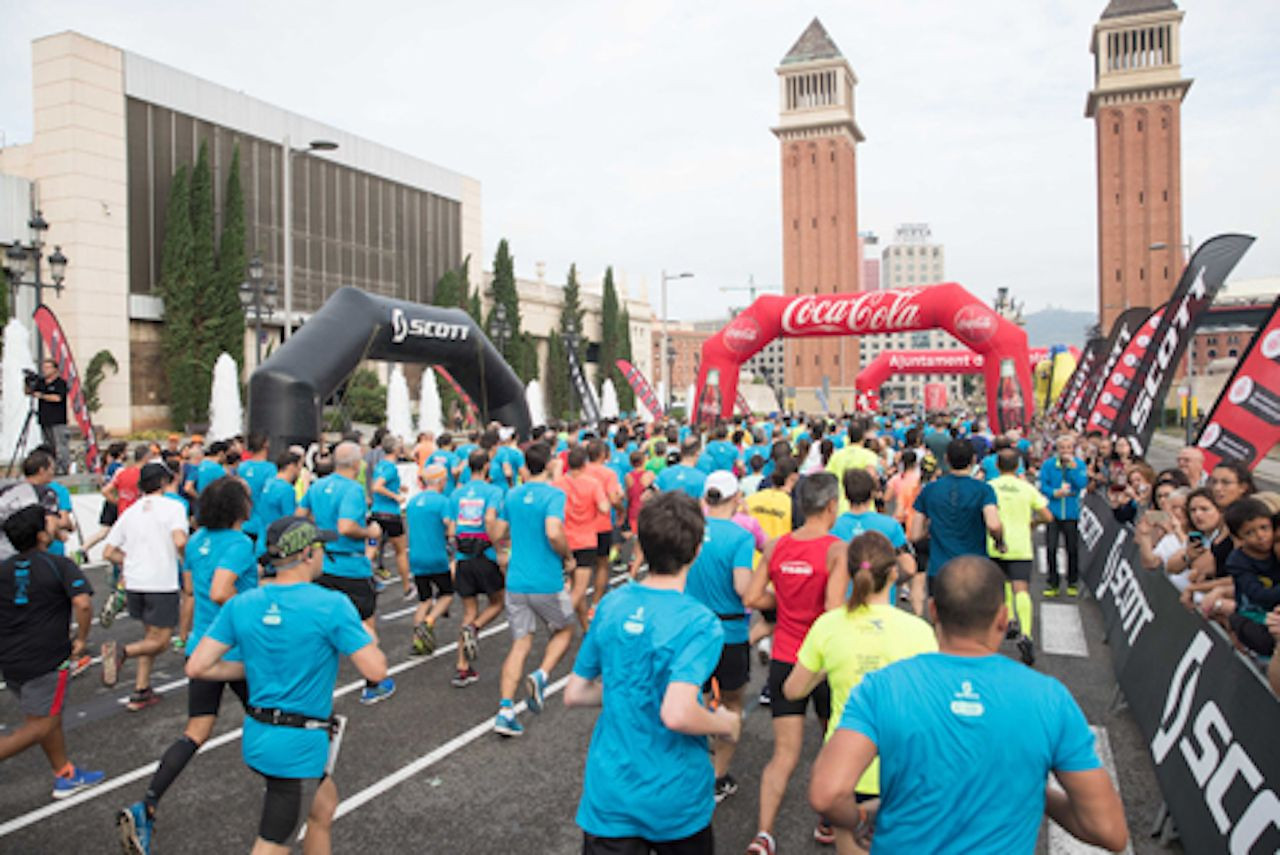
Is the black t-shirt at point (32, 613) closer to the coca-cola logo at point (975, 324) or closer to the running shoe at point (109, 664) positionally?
the running shoe at point (109, 664)

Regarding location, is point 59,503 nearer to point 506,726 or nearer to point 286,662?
point 506,726

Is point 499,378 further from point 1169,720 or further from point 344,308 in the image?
point 1169,720

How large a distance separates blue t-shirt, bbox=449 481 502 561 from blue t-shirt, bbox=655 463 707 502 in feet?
5.13

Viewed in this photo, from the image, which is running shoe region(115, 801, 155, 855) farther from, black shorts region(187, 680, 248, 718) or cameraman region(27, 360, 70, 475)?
cameraman region(27, 360, 70, 475)

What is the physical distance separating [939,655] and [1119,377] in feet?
52.2

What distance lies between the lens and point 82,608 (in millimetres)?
5199

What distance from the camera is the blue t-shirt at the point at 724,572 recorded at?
502 cm

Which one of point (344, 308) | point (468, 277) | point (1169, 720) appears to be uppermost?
point (468, 277)

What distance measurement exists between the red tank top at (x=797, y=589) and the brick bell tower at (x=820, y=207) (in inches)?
3251

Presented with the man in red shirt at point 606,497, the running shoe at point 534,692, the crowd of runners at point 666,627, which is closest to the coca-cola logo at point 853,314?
the crowd of runners at point 666,627

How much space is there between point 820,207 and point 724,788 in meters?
87.1

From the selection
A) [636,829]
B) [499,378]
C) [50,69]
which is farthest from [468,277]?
[636,829]

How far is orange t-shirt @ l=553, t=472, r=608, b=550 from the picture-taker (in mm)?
8406

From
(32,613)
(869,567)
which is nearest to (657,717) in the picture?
(869,567)
